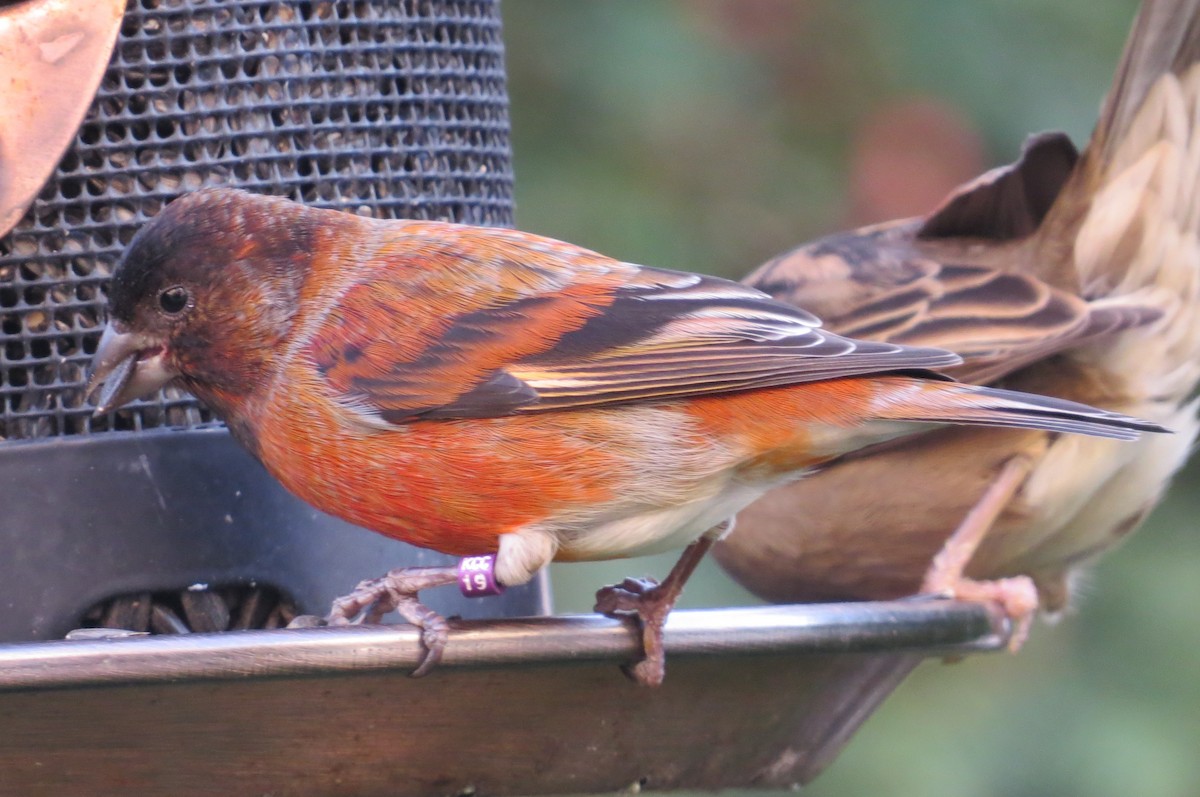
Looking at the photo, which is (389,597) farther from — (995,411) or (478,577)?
(995,411)

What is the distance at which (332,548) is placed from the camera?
4.21 meters

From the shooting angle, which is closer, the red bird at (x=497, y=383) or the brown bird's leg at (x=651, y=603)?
the brown bird's leg at (x=651, y=603)

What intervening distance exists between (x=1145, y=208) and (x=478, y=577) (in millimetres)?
3133

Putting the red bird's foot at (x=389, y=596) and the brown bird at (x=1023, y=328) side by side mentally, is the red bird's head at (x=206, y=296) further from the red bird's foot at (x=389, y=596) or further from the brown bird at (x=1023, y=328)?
the brown bird at (x=1023, y=328)

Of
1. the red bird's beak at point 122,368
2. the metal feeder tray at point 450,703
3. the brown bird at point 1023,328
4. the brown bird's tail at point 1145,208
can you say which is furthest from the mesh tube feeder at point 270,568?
the brown bird's tail at point 1145,208

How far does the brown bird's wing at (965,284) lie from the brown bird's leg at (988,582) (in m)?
0.44

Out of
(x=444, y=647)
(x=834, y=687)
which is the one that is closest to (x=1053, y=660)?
(x=834, y=687)

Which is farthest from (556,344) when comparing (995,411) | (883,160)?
(883,160)

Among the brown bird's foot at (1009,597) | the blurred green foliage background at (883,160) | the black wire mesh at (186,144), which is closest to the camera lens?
the black wire mesh at (186,144)

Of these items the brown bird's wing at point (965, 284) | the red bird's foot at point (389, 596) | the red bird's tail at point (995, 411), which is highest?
the red bird's tail at point (995, 411)

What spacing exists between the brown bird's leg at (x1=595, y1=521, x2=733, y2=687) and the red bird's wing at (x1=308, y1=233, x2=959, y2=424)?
44 cm

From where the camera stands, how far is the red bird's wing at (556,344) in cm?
373

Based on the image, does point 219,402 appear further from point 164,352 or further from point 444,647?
point 444,647

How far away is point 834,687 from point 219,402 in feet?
5.26
